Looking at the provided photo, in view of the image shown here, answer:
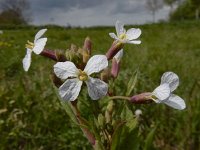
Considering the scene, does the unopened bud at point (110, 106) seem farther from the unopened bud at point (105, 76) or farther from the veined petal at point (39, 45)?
the veined petal at point (39, 45)

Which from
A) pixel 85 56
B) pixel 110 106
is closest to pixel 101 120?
pixel 110 106

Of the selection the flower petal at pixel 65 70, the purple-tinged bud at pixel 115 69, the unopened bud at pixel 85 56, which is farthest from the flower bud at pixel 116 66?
the flower petal at pixel 65 70

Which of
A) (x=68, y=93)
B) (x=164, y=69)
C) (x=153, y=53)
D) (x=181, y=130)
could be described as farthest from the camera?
(x=153, y=53)

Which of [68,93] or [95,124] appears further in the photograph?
[95,124]

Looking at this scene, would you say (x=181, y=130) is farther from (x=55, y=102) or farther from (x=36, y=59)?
(x=36, y=59)

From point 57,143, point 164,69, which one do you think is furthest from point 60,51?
point 164,69

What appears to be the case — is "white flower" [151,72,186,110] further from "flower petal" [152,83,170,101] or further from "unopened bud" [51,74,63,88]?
"unopened bud" [51,74,63,88]
